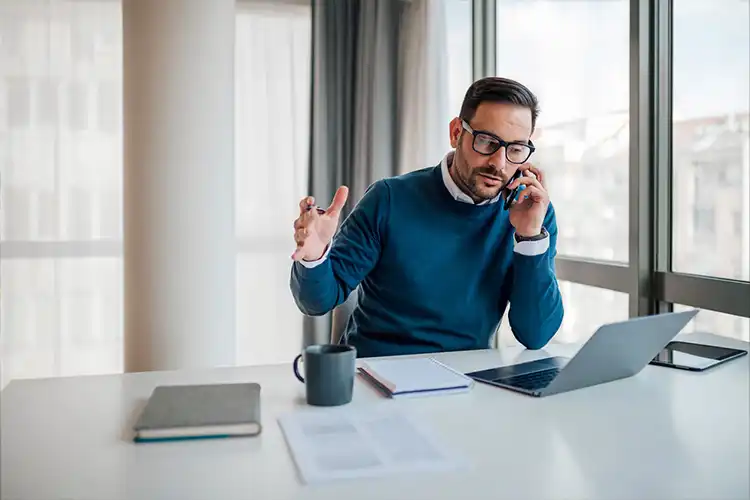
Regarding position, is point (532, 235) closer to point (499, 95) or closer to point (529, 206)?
point (529, 206)

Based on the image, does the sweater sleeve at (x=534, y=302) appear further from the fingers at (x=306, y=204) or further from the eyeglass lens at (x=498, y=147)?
the fingers at (x=306, y=204)

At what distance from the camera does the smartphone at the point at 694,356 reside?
1205 mm

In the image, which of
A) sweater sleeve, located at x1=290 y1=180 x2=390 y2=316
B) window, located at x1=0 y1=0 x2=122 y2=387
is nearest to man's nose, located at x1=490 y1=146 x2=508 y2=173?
sweater sleeve, located at x1=290 y1=180 x2=390 y2=316

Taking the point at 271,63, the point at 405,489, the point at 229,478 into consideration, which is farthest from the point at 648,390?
the point at 271,63

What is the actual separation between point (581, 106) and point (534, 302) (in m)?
1.29

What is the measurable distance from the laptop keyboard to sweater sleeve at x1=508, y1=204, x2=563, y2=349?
312 mm

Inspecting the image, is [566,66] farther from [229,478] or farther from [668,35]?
[229,478]

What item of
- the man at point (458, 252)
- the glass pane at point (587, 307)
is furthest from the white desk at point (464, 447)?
the glass pane at point (587, 307)

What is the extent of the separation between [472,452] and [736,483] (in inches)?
11.1

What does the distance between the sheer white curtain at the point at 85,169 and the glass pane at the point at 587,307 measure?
141cm

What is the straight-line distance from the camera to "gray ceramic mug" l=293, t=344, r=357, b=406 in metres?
0.98

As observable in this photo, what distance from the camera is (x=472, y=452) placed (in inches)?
31.3

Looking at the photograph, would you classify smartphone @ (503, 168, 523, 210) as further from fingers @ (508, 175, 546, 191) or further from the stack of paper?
the stack of paper

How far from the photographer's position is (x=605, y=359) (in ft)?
3.35
